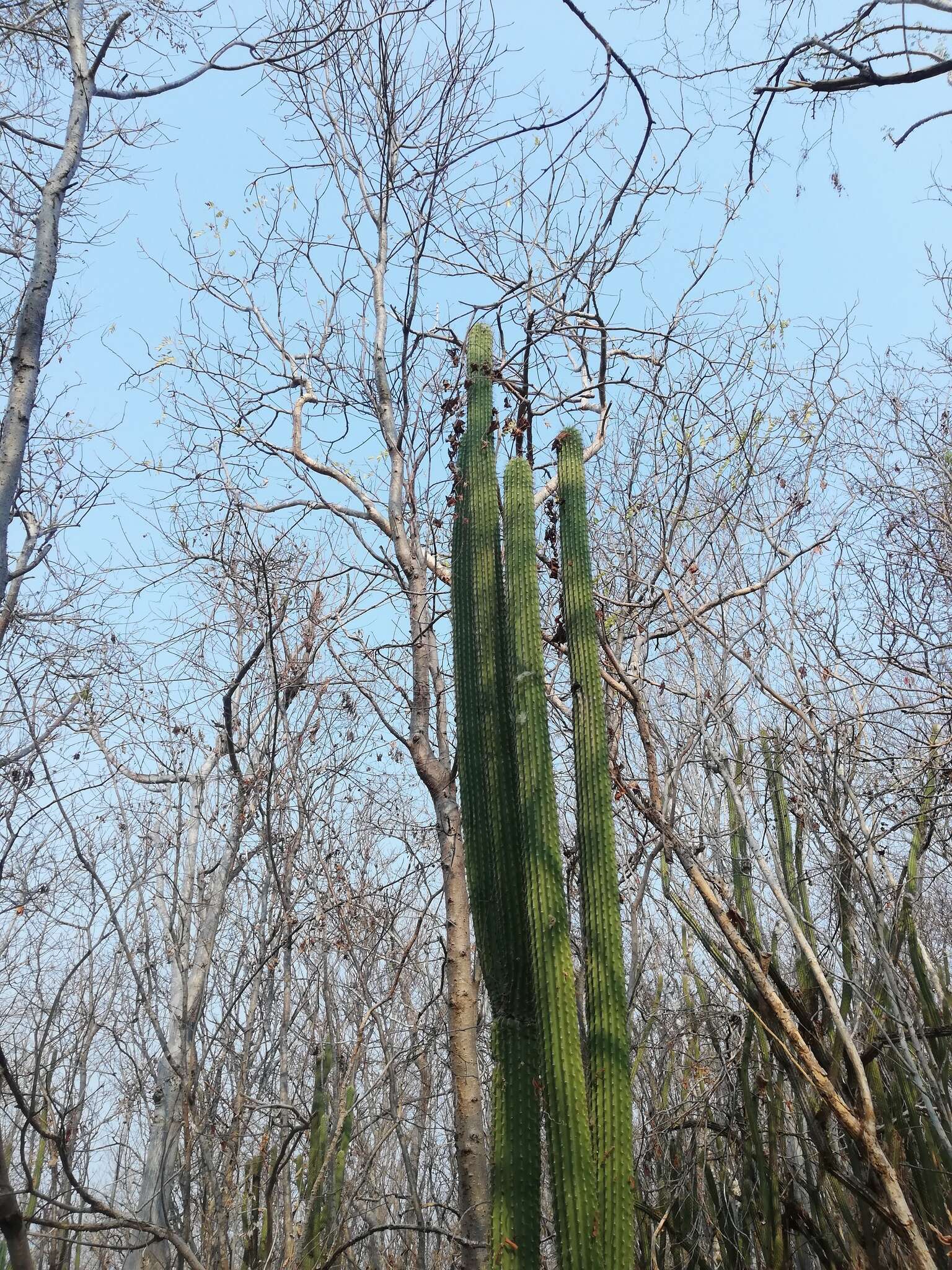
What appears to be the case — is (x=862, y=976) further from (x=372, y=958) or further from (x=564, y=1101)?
(x=372, y=958)

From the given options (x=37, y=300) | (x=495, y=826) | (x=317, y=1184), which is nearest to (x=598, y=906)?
(x=495, y=826)

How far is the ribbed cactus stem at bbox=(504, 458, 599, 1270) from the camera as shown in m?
2.90

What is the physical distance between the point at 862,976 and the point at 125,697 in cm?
509

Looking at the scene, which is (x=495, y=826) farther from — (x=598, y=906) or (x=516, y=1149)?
(x=516, y=1149)

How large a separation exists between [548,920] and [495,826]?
0.47m

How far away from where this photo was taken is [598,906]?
→ 11.0 ft

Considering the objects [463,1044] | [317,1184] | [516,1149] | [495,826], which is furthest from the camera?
[463,1044]

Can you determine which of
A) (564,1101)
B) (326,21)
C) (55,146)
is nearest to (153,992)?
(564,1101)

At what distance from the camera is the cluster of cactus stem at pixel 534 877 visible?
300cm

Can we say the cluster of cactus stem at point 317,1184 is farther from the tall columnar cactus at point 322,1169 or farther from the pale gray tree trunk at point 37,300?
the pale gray tree trunk at point 37,300

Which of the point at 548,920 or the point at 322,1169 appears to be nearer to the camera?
the point at 548,920

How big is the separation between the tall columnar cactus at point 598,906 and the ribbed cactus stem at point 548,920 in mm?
72

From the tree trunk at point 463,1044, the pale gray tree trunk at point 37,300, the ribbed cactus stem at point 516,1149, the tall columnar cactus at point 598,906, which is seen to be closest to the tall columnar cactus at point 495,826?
the ribbed cactus stem at point 516,1149

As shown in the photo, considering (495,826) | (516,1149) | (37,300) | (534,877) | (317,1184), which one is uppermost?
(37,300)
